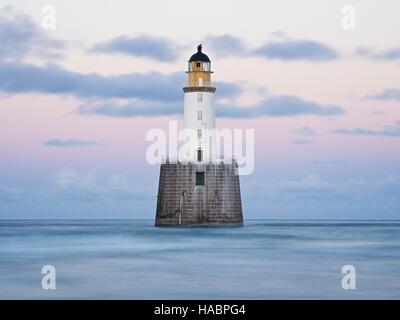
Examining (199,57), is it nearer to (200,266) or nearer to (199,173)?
(199,173)

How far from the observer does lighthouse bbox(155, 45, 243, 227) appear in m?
45.2

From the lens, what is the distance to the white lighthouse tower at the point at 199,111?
45406mm

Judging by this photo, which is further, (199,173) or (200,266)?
(199,173)

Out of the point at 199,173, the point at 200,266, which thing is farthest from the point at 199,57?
the point at 200,266

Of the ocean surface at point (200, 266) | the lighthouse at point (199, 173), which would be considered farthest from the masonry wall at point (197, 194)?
the ocean surface at point (200, 266)

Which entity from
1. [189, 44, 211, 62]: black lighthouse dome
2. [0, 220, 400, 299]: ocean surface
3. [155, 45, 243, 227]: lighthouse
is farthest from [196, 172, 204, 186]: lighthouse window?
[189, 44, 211, 62]: black lighthouse dome

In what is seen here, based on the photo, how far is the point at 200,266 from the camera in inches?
1315

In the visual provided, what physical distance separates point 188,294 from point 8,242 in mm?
25857

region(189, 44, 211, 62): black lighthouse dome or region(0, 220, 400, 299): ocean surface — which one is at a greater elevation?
region(189, 44, 211, 62): black lighthouse dome

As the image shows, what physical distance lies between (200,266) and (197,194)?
12113mm

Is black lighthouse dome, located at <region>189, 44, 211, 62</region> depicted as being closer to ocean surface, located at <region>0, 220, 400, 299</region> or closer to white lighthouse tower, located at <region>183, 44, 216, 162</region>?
white lighthouse tower, located at <region>183, 44, 216, 162</region>
